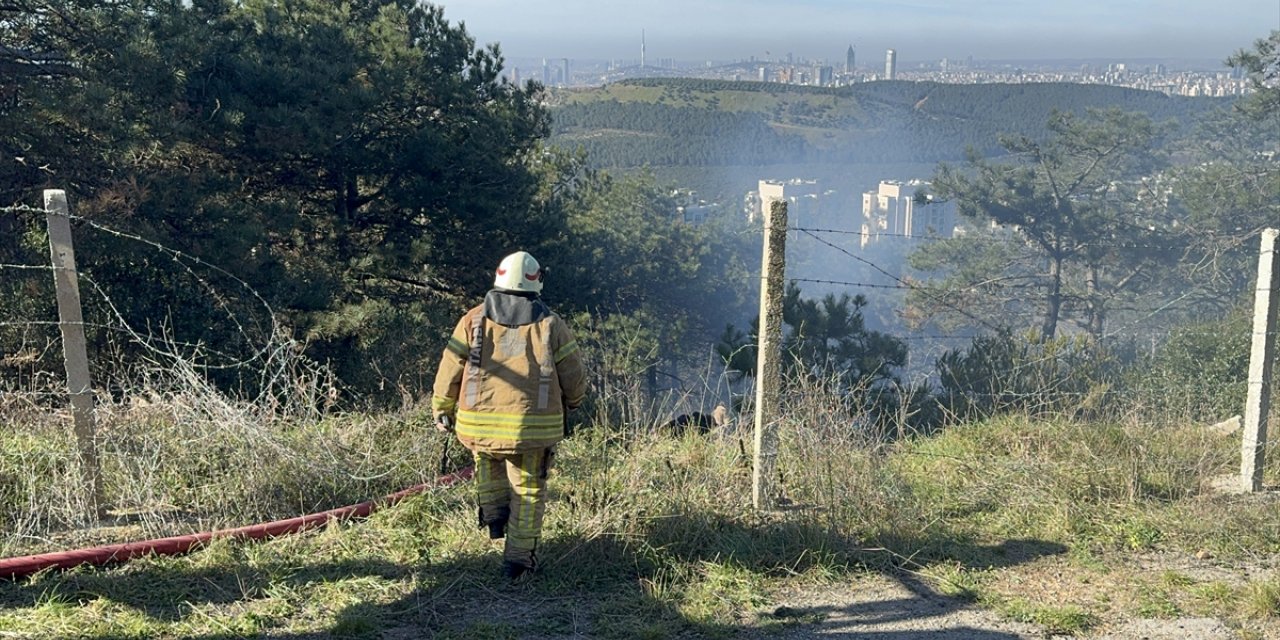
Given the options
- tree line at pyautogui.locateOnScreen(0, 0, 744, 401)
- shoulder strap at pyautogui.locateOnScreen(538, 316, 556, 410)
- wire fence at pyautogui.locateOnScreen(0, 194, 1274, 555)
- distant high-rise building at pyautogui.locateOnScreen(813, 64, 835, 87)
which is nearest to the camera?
shoulder strap at pyautogui.locateOnScreen(538, 316, 556, 410)

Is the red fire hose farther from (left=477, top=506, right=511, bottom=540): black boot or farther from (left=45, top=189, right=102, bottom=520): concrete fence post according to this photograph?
(left=477, top=506, right=511, bottom=540): black boot

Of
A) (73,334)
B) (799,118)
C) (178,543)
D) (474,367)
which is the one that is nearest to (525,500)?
(474,367)

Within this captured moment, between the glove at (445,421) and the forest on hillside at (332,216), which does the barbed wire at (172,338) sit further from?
the glove at (445,421)

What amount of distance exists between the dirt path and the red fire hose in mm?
2057

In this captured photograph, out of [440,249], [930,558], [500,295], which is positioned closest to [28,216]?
[440,249]

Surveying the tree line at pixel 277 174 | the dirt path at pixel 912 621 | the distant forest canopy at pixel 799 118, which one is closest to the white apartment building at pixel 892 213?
the distant forest canopy at pixel 799 118

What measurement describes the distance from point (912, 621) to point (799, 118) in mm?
98365

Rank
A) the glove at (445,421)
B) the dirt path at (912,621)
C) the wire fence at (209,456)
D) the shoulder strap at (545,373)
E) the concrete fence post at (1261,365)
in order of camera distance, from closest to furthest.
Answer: the dirt path at (912,621) < the shoulder strap at (545,373) < the glove at (445,421) < the wire fence at (209,456) < the concrete fence post at (1261,365)

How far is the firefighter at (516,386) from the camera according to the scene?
15.1 feet

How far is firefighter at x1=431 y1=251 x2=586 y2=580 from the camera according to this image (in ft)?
15.1

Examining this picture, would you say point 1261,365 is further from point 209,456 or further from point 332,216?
point 332,216

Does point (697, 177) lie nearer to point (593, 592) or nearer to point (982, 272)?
point (982, 272)

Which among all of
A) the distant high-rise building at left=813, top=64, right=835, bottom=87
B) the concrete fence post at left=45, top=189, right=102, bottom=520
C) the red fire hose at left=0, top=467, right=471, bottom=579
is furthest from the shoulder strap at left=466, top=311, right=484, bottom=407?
the distant high-rise building at left=813, top=64, right=835, bottom=87

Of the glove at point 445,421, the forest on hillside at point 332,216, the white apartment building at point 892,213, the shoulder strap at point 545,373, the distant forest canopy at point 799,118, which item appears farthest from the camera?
the distant forest canopy at point 799,118
